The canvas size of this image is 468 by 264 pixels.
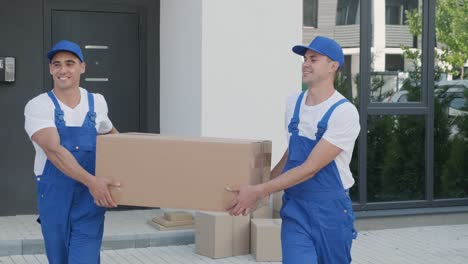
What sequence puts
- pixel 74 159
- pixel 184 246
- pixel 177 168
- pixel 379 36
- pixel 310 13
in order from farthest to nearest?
pixel 379 36, pixel 310 13, pixel 184 246, pixel 74 159, pixel 177 168

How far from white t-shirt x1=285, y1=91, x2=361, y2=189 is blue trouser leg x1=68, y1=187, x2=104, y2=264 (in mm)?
1149

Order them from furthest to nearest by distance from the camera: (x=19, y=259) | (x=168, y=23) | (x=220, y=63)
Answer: (x=168, y=23)
(x=220, y=63)
(x=19, y=259)

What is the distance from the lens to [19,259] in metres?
7.35

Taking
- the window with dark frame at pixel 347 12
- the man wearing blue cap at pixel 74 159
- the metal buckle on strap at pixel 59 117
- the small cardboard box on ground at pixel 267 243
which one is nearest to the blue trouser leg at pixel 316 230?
the man wearing blue cap at pixel 74 159

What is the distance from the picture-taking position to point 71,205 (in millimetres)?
4559

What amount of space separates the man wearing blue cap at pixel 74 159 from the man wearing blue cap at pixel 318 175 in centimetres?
86

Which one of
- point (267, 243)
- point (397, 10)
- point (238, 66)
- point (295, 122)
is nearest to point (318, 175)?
point (295, 122)

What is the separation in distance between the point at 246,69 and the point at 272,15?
1.99 ft

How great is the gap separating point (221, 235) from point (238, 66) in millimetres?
1831

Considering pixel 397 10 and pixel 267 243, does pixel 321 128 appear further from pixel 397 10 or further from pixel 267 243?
pixel 397 10

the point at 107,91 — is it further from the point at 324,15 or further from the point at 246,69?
the point at 324,15

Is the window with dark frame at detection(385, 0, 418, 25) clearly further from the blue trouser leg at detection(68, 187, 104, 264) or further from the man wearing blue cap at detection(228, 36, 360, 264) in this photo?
the blue trouser leg at detection(68, 187, 104, 264)

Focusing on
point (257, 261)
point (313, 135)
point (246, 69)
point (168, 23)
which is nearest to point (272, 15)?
point (246, 69)

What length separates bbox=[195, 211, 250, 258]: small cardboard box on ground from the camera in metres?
7.52
